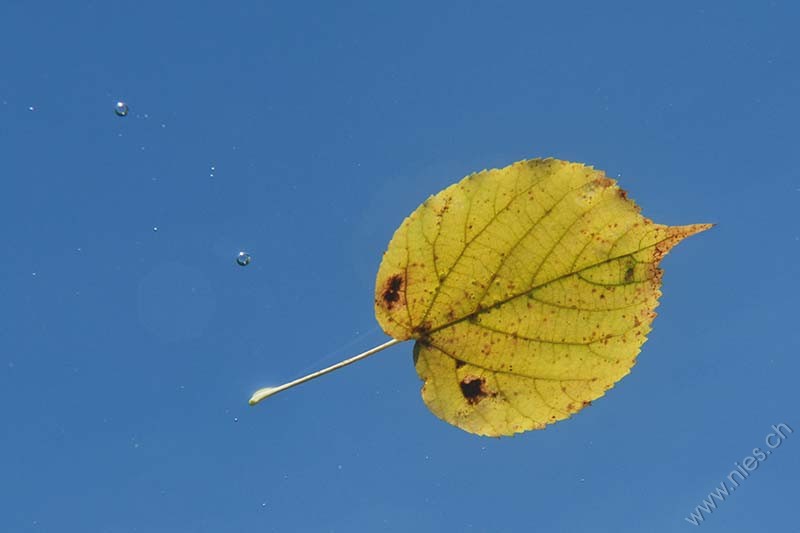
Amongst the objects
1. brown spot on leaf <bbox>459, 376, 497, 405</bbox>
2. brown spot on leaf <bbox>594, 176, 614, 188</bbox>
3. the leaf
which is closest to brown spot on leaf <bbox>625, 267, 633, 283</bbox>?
the leaf

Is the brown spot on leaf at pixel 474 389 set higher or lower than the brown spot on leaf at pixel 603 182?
lower

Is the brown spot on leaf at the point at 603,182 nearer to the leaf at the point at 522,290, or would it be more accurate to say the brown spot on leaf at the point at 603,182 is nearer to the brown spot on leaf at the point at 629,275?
the leaf at the point at 522,290

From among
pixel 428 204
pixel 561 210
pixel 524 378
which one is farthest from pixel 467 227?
pixel 524 378

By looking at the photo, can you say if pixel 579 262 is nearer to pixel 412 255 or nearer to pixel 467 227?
pixel 467 227

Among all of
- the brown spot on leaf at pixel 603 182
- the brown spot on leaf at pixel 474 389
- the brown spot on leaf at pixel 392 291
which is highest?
the brown spot on leaf at pixel 392 291

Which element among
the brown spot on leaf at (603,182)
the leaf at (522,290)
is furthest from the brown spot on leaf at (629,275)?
the brown spot on leaf at (603,182)

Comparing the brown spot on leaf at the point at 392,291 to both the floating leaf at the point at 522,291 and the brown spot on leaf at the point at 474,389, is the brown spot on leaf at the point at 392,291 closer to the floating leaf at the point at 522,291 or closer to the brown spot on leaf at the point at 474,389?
the floating leaf at the point at 522,291

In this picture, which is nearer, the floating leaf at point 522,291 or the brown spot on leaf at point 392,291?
the floating leaf at point 522,291

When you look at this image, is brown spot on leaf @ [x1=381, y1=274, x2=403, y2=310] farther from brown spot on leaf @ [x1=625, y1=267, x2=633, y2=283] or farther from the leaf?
brown spot on leaf @ [x1=625, y1=267, x2=633, y2=283]
